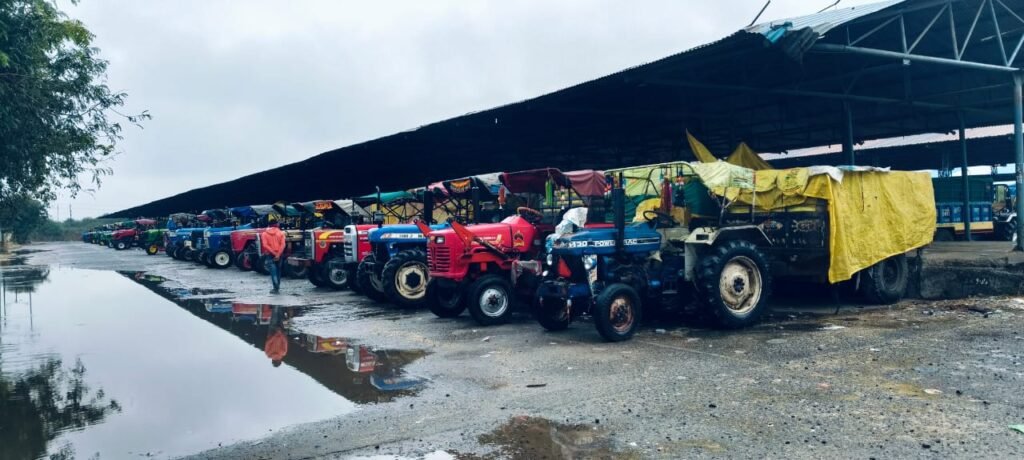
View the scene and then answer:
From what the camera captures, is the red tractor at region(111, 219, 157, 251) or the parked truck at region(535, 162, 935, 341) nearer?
the parked truck at region(535, 162, 935, 341)

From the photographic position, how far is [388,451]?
489cm

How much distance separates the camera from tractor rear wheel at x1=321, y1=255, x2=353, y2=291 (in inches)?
659

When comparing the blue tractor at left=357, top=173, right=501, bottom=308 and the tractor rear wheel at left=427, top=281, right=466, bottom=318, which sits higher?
the blue tractor at left=357, top=173, right=501, bottom=308

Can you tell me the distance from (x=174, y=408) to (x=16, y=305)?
1202 cm

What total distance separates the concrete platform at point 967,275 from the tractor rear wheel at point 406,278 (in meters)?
8.44

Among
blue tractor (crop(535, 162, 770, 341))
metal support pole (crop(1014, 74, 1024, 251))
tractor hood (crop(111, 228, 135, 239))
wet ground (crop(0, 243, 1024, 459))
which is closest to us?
wet ground (crop(0, 243, 1024, 459))

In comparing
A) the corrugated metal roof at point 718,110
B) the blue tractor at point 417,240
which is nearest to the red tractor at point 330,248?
the blue tractor at point 417,240

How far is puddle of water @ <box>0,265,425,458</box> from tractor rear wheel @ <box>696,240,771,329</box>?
3.79 meters

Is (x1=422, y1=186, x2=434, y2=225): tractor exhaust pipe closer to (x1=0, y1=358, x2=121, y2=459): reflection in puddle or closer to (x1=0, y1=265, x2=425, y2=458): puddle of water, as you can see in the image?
(x1=0, y1=265, x2=425, y2=458): puddle of water

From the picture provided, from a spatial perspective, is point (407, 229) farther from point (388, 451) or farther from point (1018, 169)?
point (1018, 169)

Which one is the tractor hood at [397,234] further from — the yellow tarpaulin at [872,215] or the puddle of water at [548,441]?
the puddle of water at [548,441]

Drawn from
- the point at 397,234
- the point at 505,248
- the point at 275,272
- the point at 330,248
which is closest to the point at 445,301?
the point at 505,248

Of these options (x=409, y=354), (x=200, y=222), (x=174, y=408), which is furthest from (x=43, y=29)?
(x=200, y=222)

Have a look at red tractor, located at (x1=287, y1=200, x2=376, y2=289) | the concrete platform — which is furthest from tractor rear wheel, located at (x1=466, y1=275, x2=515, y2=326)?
the concrete platform
